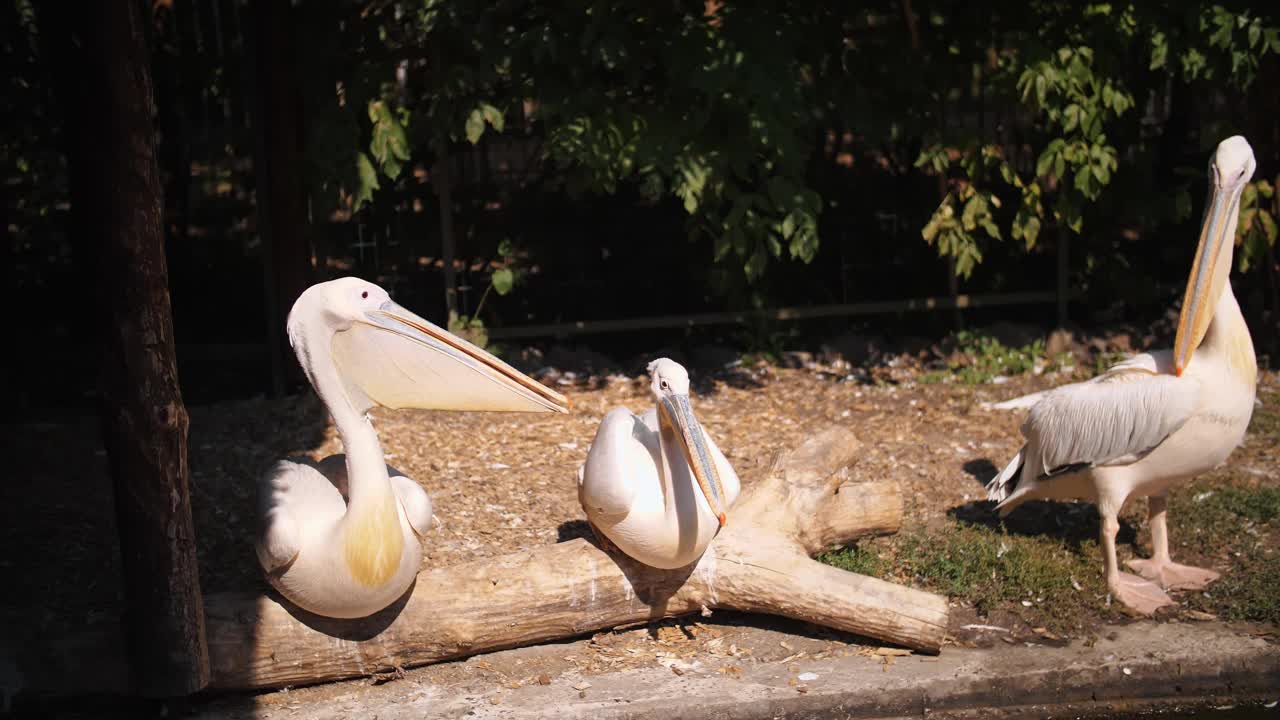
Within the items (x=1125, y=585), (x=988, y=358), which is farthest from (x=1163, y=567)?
(x=988, y=358)

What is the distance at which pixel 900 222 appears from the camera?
24.6ft

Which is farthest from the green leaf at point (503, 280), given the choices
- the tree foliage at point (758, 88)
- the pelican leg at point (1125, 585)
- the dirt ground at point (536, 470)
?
the pelican leg at point (1125, 585)

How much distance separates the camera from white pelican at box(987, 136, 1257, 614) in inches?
159

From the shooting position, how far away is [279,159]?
593cm

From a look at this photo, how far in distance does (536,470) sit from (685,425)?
178cm

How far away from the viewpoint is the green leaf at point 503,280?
6.64m

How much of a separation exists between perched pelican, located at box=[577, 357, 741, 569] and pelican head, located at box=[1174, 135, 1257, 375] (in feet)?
5.84

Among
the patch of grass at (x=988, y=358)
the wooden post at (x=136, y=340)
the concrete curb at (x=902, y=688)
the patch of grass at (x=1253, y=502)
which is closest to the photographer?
the wooden post at (x=136, y=340)

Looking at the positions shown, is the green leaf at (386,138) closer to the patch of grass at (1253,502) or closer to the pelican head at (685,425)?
the pelican head at (685,425)


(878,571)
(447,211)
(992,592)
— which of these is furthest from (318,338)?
(447,211)

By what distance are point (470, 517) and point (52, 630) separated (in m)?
1.57

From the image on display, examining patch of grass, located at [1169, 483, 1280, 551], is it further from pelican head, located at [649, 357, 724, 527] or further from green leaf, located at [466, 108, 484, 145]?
green leaf, located at [466, 108, 484, 145]

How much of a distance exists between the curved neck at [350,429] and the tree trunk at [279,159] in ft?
8.70

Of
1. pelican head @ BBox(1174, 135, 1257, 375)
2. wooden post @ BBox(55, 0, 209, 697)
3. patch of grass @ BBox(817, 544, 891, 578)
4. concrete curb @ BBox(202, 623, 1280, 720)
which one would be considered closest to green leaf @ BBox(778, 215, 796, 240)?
patch of grass @ BBox(817, 544, 891, 578)
